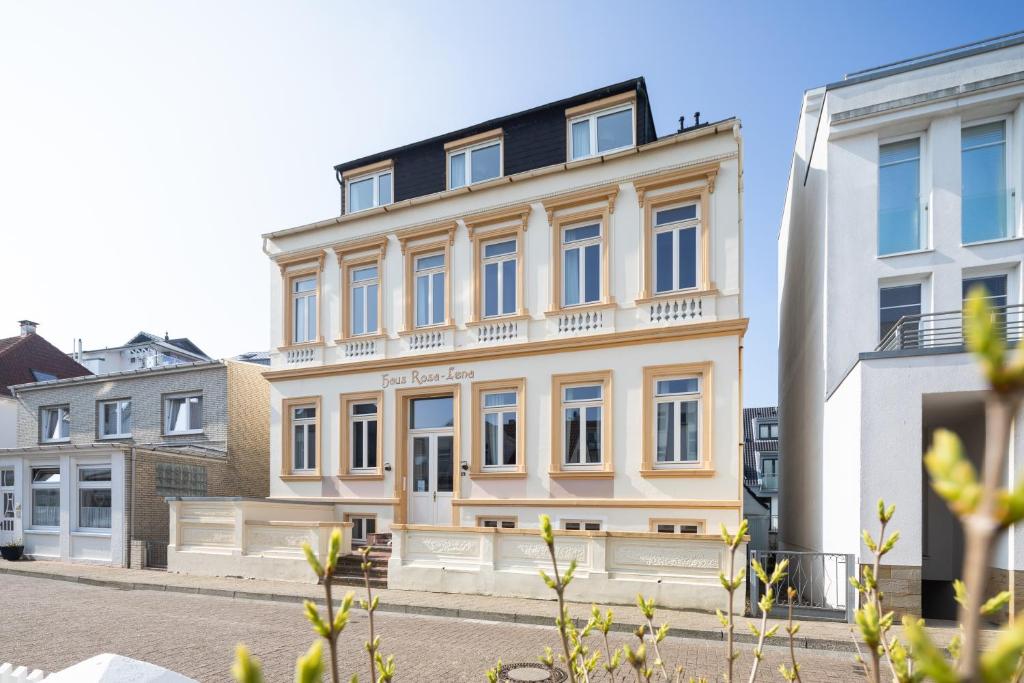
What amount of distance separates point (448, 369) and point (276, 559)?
6379mm

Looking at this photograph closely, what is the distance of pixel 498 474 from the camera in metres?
15.7

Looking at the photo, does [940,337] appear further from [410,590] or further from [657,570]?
[410,590]

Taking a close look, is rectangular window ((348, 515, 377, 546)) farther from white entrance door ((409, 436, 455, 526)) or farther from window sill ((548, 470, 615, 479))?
window sill ((548, 470, 615, 479))

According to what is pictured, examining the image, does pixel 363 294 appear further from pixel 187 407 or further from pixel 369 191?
pixel 187 407

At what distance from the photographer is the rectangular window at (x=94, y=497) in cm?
1900

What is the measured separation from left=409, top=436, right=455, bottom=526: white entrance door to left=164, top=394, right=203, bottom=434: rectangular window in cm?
947

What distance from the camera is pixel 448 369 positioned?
16.8 m

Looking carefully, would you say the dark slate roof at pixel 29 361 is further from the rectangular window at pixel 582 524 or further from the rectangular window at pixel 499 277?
the rectangular window at pixel 582 524

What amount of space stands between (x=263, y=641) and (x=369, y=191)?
14.1 metres

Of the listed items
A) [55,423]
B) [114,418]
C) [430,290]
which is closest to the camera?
[430,290]

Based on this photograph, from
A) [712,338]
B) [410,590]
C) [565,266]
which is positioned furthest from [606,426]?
[410,590]

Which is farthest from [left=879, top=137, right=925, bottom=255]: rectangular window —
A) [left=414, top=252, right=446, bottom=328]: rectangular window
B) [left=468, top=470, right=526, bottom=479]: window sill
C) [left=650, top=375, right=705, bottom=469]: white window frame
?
[left=414, top=252, right=446, bottom=328]: rectangular window

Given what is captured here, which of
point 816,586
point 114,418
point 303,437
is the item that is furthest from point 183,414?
point 816,586

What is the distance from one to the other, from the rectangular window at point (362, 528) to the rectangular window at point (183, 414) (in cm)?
800
